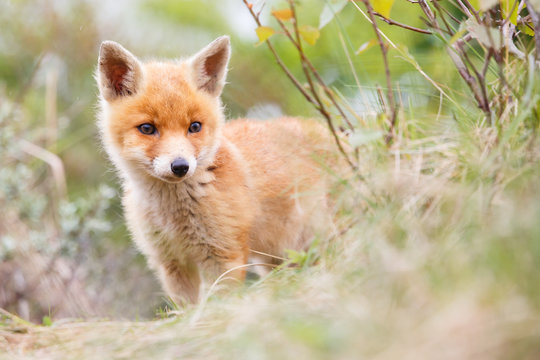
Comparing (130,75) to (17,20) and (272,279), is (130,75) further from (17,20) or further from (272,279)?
(17,20)

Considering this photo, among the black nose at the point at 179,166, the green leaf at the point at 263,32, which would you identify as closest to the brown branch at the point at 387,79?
the green leaf at the point at 263,32

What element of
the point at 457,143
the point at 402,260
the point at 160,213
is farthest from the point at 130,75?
the point at 402,260

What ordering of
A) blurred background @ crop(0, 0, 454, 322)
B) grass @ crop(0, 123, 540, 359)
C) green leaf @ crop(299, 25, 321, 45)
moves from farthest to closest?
1. blurred background @ crop(0, 0, 454, 322)
2. green leaf @ crop(299, 25, 321, 45)
3. grass @ crop(0, 123, 540, 359)

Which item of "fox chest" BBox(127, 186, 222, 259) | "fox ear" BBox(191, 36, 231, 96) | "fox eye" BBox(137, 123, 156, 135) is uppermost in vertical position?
"fox ear" BBox(191, 36, 231, 96)

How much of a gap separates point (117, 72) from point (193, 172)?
0.91 meters

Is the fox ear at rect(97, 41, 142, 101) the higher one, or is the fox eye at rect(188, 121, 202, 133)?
the fox ear at rect(97, 41, 142, 101)

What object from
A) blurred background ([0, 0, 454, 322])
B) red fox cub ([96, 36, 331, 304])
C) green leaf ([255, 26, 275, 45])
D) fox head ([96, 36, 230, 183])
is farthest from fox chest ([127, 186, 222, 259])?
green leaf ([255, 26, 275, 45])

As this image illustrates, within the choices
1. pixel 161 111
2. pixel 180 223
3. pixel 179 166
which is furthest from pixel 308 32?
pixel 180 223

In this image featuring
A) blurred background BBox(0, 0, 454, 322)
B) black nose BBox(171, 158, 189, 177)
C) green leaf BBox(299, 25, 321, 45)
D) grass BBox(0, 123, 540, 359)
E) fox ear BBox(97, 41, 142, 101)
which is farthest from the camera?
blurred background BBox(0, 0, 454, 322)

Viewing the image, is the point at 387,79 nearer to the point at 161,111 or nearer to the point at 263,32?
the point at 263,32

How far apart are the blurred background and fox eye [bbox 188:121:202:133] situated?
1.38 feet

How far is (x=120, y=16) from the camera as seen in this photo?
8.32 meters

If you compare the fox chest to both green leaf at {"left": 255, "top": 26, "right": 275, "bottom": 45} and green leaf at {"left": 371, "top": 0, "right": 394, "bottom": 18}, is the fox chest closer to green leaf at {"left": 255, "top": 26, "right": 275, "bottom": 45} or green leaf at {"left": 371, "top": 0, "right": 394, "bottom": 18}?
green leaf at {"left": 255, "top": 26, "right": 275, "bottom": 45}

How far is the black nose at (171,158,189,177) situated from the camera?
3.11m
